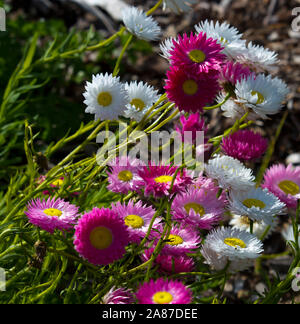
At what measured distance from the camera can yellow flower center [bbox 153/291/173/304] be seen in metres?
0.82

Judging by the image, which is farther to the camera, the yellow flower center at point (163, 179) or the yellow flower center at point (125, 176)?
the yellow flower center at point (125, 176)

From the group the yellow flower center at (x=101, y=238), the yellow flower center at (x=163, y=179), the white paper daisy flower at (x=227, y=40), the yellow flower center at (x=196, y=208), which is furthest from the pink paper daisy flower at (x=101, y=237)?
the white paper daisy flower at (x=227, y=40)

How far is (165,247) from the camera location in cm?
103

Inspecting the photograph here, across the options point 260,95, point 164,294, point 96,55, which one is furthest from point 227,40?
point 96,55

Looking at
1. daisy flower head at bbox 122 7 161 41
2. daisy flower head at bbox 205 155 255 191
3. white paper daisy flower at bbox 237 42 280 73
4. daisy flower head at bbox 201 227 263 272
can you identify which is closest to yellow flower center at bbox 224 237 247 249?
daisy flower head at bbox 201 227 263 272

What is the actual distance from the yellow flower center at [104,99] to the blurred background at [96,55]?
720 millimetres

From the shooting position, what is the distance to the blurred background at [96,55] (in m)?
2.07

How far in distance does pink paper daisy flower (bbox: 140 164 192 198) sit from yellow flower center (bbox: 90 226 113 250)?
103mm

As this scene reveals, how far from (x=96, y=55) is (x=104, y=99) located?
5.38 ft

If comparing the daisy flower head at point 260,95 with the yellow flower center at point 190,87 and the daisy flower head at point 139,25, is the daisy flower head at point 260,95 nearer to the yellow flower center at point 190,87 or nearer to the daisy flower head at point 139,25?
the yellow flower center at point 190,87

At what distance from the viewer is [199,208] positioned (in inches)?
43.5

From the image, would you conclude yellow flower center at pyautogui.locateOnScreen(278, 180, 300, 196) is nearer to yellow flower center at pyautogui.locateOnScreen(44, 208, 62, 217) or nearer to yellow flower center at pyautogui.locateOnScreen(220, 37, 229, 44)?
yellow flower center at pyautogui.locateOnScreen(220, 37, 229, 44)
